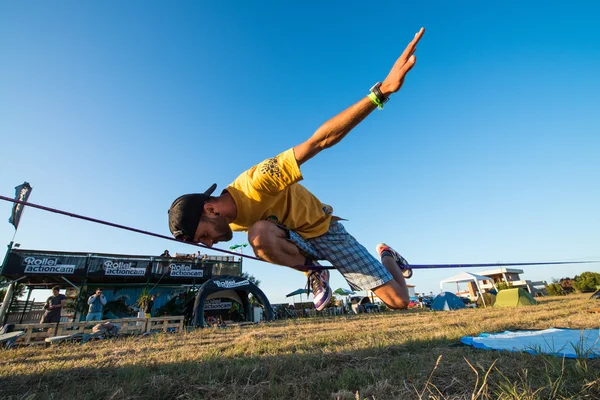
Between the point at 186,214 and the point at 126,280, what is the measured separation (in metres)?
18.3

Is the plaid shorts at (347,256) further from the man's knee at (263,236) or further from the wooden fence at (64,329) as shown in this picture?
the wooden fence at (64,329)

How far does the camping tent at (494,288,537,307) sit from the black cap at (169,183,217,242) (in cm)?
1555

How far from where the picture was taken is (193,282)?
19250mm

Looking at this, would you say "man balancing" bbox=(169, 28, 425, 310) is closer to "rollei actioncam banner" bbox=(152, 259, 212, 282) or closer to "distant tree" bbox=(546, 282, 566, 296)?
"rollei actioncam banner" bbox=(152, 259, 212, 282)

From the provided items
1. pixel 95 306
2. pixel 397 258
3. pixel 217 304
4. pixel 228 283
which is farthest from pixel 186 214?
pixel 217 304

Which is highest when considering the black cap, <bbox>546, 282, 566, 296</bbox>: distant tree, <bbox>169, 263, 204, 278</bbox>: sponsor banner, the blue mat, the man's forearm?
<bbox>169, 263, 204, 278</bbox>: sponsor banner

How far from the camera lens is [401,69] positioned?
7.00 ft

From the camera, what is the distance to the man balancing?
220 cm

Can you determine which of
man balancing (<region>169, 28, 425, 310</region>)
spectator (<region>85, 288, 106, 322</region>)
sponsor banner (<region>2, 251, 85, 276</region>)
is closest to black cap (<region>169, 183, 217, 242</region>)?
man balancing (<region>169, 28, 425, 310</region>)

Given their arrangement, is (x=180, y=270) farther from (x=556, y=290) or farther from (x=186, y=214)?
(x=556, y=290)

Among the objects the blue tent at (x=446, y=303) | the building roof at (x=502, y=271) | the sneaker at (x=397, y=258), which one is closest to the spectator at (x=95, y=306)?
the sneaker at (x=397, y=258)

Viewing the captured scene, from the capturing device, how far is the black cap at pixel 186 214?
9.59 feet

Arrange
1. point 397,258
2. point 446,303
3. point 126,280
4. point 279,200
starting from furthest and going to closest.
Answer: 1. point 126,280
2. point 446,303
3. point 397,258
4. point 279,200

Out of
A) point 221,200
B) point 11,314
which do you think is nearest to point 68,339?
point 221,200
